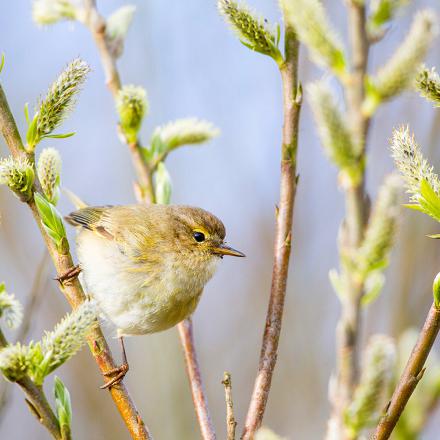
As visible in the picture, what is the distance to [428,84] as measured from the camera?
128 centimetres

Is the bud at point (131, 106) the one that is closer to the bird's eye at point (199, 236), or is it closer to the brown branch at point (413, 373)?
the bird's eye at point (199, 236)

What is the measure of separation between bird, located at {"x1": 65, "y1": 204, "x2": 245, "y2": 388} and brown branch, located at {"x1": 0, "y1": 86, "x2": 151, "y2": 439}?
2.61 ft

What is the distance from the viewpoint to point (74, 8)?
2443mm

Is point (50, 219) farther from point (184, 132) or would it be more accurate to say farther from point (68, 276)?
point (184, 132)

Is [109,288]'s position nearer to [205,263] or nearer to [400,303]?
[205,263]

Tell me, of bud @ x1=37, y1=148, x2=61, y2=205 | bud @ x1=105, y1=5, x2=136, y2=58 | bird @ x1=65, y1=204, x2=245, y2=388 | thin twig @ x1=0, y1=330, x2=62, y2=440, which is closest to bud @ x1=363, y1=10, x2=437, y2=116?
thin twig @ x1=0, y1=330, x2=62, y2=440

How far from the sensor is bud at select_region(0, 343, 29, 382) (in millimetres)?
1255

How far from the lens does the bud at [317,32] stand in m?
1.11

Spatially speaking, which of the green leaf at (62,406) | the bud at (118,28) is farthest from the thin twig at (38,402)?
the bud at (118,28)

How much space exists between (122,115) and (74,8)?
0.50 metres

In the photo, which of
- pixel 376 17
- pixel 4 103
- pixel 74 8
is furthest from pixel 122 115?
pixel 376 17

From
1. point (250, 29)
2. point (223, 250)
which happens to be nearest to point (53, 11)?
point (250, 29)

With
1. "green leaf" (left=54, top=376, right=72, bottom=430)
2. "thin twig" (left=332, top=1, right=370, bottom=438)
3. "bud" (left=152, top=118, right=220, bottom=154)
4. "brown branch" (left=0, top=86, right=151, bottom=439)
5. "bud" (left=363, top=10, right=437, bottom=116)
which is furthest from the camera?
"bud" (left=152, top=118, right=220, bottom=154)

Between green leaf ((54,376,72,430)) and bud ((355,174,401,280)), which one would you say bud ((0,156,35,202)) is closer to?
green leaf ((54,376,72,430))
